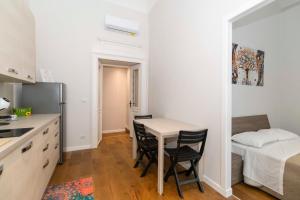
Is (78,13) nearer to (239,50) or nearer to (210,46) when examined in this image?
(210,46)

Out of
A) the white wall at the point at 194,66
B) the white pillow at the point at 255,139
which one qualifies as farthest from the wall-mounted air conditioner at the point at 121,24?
the white pillow at the point at 255,139

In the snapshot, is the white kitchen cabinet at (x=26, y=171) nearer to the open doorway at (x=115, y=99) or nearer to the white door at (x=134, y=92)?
the white door at (x=134, y=92)

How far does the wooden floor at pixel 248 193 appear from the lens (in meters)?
1.90

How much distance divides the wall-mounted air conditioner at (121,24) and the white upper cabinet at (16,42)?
157 centimetres

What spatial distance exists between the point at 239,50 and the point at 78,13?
130 inches

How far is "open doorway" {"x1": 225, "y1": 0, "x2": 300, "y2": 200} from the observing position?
1.91 metres

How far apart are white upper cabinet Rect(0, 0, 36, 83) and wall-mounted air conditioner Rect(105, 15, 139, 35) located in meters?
1.57

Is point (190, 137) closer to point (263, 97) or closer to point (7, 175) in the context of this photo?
point (7, 175)

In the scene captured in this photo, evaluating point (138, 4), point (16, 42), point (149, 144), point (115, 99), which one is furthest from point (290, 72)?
point (16, 42)

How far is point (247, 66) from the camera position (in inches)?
115

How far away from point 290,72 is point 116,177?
405 cm

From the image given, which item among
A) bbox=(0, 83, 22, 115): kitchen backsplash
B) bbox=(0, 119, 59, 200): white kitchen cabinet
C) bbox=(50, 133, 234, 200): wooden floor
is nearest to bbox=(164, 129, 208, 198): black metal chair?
bbox=(50, 133, 234, 200): wooden floor

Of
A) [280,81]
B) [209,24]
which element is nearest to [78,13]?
[209,24]

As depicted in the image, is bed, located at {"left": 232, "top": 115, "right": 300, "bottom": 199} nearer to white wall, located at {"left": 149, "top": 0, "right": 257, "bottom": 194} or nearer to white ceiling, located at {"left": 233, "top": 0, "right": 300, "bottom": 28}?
white wall, located at {"left": 149, "top": 0, "right": 257, "bottom": 194}
